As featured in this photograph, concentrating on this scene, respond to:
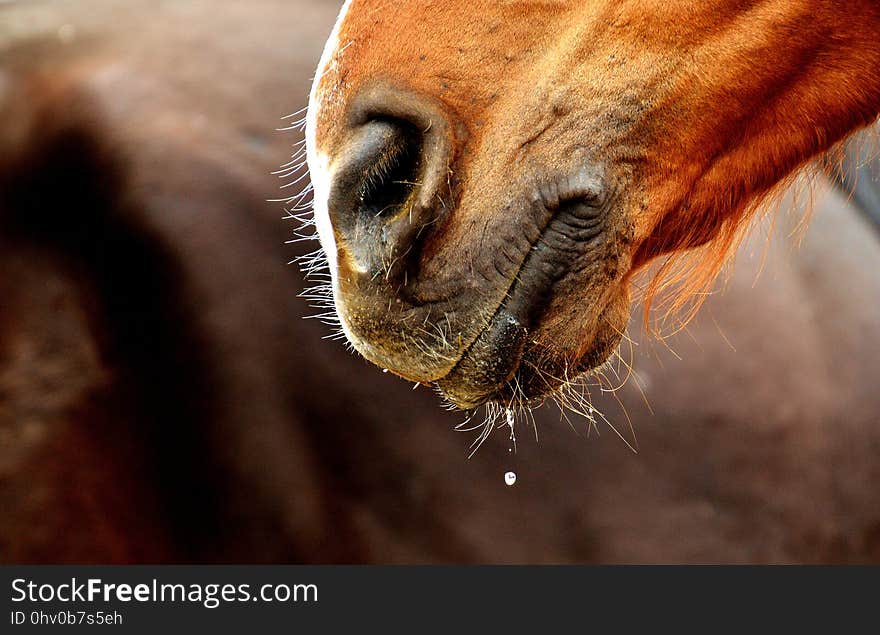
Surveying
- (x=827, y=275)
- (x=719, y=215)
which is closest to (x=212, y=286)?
(x=719, y=215)

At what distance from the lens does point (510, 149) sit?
914 millimetres

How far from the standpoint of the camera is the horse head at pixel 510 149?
89 cm

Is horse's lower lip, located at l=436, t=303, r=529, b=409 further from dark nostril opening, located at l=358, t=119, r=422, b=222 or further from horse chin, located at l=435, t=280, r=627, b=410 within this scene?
dark nostril opening, located at l=358, t=119, r=422, b=222

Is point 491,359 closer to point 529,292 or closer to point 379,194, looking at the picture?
point 529,292

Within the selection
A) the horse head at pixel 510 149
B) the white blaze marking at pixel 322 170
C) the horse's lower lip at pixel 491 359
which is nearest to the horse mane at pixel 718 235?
the horse head at pixel 510 149

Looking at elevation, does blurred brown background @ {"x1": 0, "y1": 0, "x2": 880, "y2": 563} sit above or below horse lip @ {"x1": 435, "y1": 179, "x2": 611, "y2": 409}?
below

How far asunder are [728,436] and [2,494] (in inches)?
51.5

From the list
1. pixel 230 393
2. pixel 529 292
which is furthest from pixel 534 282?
pixel 230 393

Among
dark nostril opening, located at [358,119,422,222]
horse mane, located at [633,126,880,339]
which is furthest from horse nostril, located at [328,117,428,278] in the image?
horse mane, located at [633,126,880,339]

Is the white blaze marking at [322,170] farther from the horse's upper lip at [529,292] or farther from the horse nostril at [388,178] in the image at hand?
the horse's upper lip at [529,292]

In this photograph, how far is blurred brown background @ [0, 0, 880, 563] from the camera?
1.43 meters

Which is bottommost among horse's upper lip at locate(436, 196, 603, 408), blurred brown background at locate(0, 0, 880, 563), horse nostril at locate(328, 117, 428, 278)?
blurred brown background at locate(0, 0, 880, 563)

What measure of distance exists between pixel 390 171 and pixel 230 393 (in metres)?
0.71

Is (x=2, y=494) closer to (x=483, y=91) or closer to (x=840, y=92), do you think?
(x=483, y=91)
